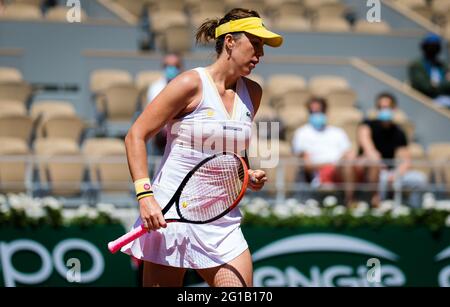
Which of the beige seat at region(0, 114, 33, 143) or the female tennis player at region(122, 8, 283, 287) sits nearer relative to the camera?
the female tennis player at region(122, 8, 283, 287)

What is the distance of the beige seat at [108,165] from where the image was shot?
27.9 ft

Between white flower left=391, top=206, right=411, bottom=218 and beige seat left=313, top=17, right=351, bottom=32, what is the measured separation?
461 cm

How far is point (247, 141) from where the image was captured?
4.50m

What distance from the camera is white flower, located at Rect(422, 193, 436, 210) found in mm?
8718

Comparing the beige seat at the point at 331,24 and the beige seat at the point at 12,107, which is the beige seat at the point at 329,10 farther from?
the beige seat at the point at 12,107

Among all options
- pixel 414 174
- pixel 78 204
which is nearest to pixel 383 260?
pixel 414 174

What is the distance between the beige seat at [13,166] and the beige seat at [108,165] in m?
0.59

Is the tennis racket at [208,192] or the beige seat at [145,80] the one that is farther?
the beige seat at [145,80]

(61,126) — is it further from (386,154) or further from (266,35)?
(266,35)

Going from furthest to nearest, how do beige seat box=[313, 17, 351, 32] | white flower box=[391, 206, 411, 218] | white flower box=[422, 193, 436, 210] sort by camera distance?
beige seat box=[313, 17, 351, 32]
white flower box=[422, 193, 436, 210]
white flower box=[391, 206, 411, 218]

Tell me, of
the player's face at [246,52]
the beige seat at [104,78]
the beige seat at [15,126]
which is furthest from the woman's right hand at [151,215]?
the beige seat at [104,78]

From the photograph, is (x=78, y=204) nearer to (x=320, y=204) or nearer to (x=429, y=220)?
(x=320, y=204)

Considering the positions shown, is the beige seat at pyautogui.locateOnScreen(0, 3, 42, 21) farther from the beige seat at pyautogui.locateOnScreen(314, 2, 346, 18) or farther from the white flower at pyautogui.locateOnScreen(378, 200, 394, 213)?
the white flower at pyautogui.locateOnScreen(378, 200, 394, 213)

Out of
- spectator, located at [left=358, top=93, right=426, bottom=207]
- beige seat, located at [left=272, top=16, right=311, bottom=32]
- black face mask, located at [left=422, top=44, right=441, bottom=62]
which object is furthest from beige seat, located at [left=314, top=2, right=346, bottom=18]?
spectator, located at [left=358, top=93, right=426, bottom=207]
